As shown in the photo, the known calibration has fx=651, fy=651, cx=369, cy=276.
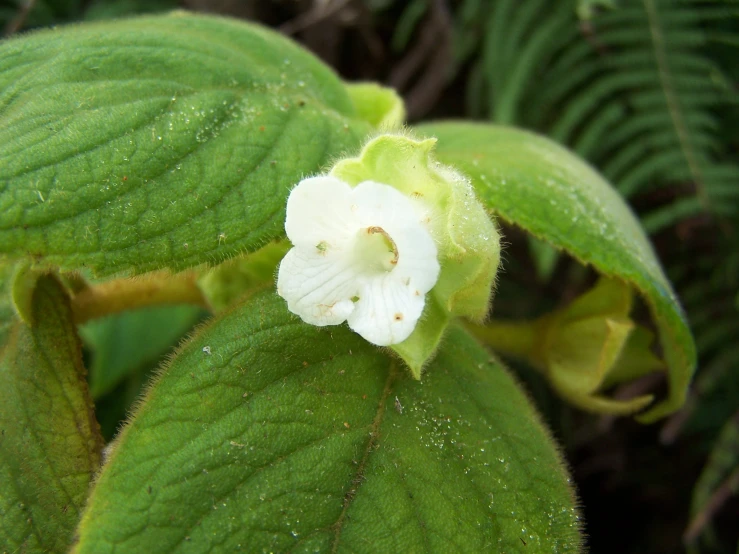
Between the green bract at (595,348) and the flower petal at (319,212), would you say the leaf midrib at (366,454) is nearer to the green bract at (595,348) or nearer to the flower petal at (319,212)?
the flower petal at (319,212)

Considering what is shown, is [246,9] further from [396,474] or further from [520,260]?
[396,474]

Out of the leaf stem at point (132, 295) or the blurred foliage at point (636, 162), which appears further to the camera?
the blurred foliage at point (636, 162)

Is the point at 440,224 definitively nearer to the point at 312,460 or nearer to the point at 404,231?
the point at 404,231

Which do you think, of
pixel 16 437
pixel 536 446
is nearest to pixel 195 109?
pixel 16 437

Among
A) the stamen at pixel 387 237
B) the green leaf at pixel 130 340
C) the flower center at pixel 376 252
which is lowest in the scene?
the green leaf at pixel 130 340

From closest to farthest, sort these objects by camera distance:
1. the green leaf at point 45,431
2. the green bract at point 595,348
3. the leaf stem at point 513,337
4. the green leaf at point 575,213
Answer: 1. the green leaf at point 45,431
2. the green leaf at point 575,213
3. the green bract at point 595,348
4. the leaf stem at point 513,337

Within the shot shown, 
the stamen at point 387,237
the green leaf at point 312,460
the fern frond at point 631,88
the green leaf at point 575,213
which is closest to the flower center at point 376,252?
the stamen at point 387,237

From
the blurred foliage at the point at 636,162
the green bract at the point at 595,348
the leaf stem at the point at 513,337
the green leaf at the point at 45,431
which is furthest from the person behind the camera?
the blurred foliage at the point at 636,162
